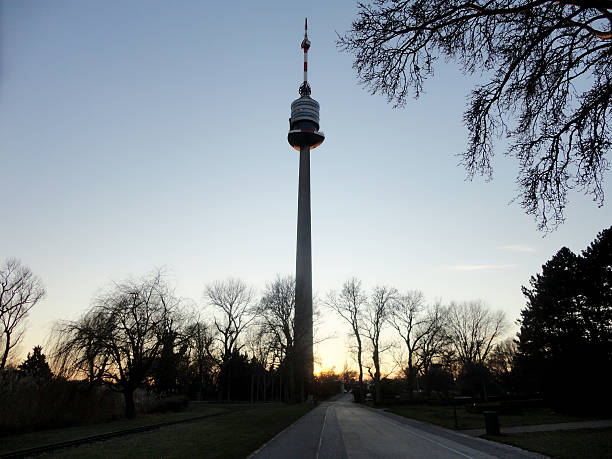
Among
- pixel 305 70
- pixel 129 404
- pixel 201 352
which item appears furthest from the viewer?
pixel 305 70

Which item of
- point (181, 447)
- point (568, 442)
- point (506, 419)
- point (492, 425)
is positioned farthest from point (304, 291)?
point (568, 442)

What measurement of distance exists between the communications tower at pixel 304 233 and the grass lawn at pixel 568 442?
115 feet

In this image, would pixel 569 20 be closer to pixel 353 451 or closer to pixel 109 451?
pixel 353 451

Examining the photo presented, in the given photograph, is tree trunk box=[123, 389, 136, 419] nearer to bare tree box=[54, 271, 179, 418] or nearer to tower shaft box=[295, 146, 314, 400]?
bare tree box=[54, 271, 179, 418]

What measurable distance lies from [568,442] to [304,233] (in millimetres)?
65207

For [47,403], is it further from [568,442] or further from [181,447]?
[568,442]

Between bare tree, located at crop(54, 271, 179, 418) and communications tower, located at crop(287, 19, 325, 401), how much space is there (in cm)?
2291

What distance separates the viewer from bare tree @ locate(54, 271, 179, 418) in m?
23.7

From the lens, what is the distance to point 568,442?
1409cm

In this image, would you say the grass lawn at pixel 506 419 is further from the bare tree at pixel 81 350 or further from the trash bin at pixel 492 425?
the bare tree at pixel 81 350

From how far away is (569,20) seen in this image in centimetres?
596

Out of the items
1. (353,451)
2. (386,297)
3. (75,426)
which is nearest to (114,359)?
(75,426)

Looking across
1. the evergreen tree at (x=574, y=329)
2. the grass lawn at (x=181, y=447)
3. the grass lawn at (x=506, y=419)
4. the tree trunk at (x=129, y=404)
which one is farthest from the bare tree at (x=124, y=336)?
the evergreen tree at (x=574, y=329)

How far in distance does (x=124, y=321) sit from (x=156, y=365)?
438cm
